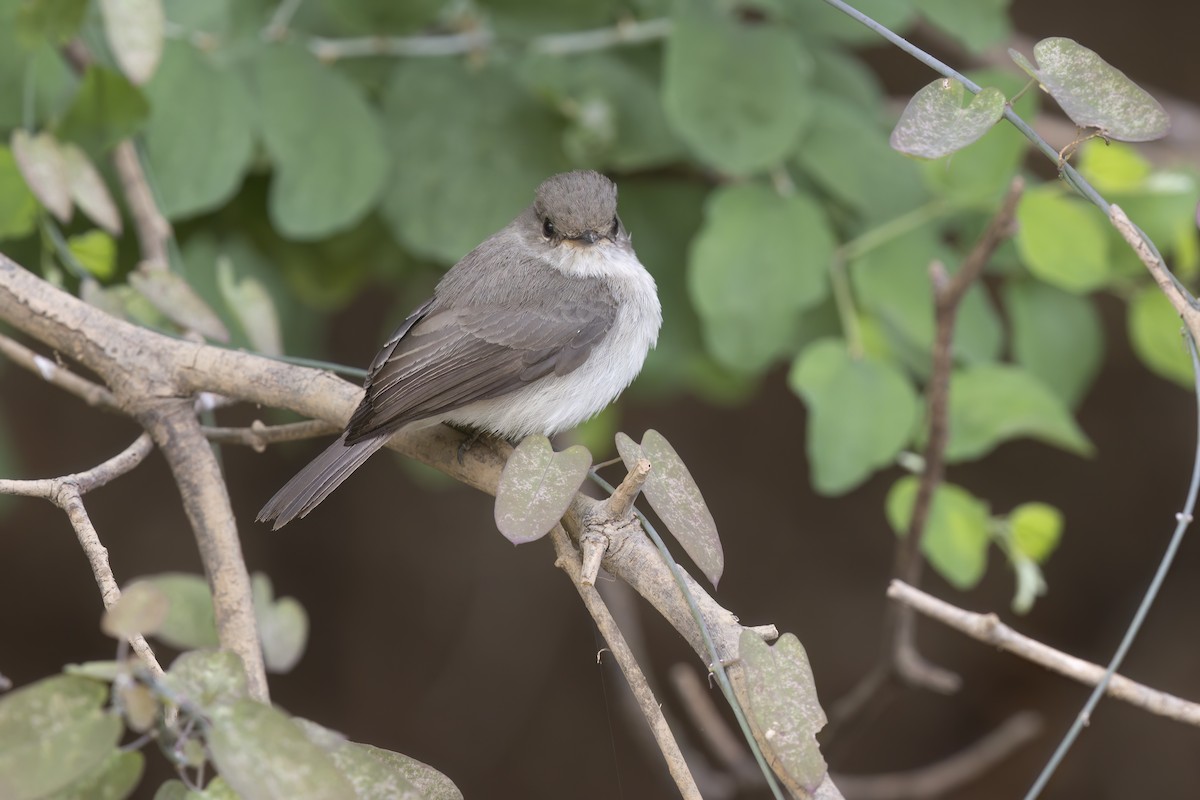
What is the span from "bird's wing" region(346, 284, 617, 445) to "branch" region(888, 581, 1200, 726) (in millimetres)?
1061

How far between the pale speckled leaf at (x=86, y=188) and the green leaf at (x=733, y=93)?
118cm

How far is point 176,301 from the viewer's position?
2.32 m

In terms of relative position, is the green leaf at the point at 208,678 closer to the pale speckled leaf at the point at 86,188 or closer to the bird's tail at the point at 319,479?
the bird's tail at the point at 319,479

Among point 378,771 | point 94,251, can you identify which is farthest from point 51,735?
point 94,251

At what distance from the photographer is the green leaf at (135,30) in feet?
6.95

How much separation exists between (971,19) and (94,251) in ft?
6.47

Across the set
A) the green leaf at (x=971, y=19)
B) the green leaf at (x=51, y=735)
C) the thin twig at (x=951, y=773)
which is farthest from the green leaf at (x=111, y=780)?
the thin twig at (x=951, y=773)

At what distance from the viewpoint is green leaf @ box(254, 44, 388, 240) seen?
8.95 ft

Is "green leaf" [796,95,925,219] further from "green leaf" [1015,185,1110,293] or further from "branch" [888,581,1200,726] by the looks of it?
"branch" [888,581,1200,726]

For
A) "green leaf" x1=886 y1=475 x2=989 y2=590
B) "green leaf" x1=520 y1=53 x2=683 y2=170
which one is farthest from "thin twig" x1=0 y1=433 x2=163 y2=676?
"green leaf" x1=886 y1=475 x2=989 y2=590

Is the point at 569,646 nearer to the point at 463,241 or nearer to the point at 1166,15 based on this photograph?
the point at 463,241

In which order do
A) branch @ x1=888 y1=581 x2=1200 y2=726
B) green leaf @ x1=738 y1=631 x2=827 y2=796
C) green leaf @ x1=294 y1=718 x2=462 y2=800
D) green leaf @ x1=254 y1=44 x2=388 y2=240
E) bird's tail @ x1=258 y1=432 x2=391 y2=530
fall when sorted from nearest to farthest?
1. green leaf @ x1=294 y1=718 x2=462 y2=800
2. green leaf @ x1=738 y1=631 x2=827 y2=796
3. branch @ x1=888 y1=581 x2=1200 y2=726
4. bird's tail @ x1=258 y1=432 x2=391 y2=530
5. green leaf @ x1=254 y1=44 x2=388 y2=240

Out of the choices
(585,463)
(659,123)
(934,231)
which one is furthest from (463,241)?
(585,463)

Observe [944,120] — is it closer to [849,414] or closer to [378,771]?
[378,771]
